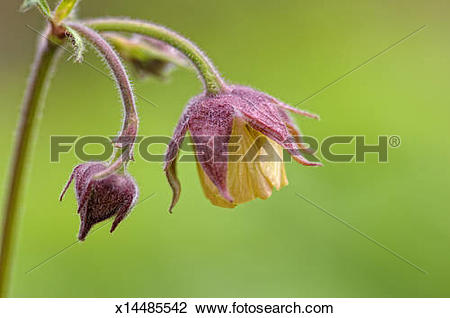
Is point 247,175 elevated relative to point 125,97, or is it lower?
lower

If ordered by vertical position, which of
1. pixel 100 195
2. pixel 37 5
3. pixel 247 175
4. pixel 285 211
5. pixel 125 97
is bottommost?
pixel 100 195

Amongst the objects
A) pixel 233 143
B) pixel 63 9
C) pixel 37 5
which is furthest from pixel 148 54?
pixel 233 143

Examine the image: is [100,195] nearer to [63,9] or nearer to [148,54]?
[63,9]

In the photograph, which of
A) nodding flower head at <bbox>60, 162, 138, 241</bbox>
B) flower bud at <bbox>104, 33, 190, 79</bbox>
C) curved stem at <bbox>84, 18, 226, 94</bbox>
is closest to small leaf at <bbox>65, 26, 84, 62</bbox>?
curved stem at <bbox>84, 18, 226, 94</bbox>

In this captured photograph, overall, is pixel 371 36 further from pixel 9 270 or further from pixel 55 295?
pixel 9 270

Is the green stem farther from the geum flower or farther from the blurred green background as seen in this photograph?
the blurred green background
